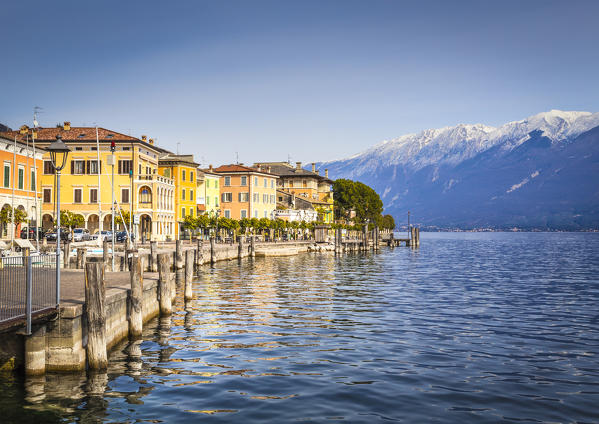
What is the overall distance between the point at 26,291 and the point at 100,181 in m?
64.7

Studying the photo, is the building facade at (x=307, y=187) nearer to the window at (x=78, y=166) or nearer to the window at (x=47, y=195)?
the window at (x=78, y=166)

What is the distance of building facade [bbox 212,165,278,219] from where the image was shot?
10331cm

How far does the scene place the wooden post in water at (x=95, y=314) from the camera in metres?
14.8

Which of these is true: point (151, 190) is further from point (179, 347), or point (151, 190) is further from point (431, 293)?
point (179, 347)

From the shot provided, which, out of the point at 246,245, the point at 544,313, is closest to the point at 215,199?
the point at 246,245

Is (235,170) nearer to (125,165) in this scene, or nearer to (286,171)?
(286,171)

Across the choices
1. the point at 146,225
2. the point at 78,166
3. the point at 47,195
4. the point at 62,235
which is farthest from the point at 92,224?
the point at 62,235

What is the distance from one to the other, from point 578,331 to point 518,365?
24.5 ft

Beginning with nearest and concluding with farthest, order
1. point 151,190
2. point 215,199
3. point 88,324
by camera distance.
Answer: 1. point 88,324
2. point 151,190
3. point 215,199

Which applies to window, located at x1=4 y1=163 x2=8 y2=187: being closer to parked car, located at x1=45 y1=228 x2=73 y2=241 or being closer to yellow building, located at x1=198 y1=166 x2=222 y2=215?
parked car, located at x1=45 y1=228 x2=73 y2=241

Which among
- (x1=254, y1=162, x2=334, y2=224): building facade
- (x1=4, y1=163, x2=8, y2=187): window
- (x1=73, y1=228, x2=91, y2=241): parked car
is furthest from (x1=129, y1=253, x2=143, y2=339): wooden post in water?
(x1=254, y1=162, x2=334, y2=224): building facade

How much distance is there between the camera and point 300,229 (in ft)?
379

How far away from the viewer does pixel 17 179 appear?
184 ft

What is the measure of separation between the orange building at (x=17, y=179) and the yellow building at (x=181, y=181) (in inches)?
1004
